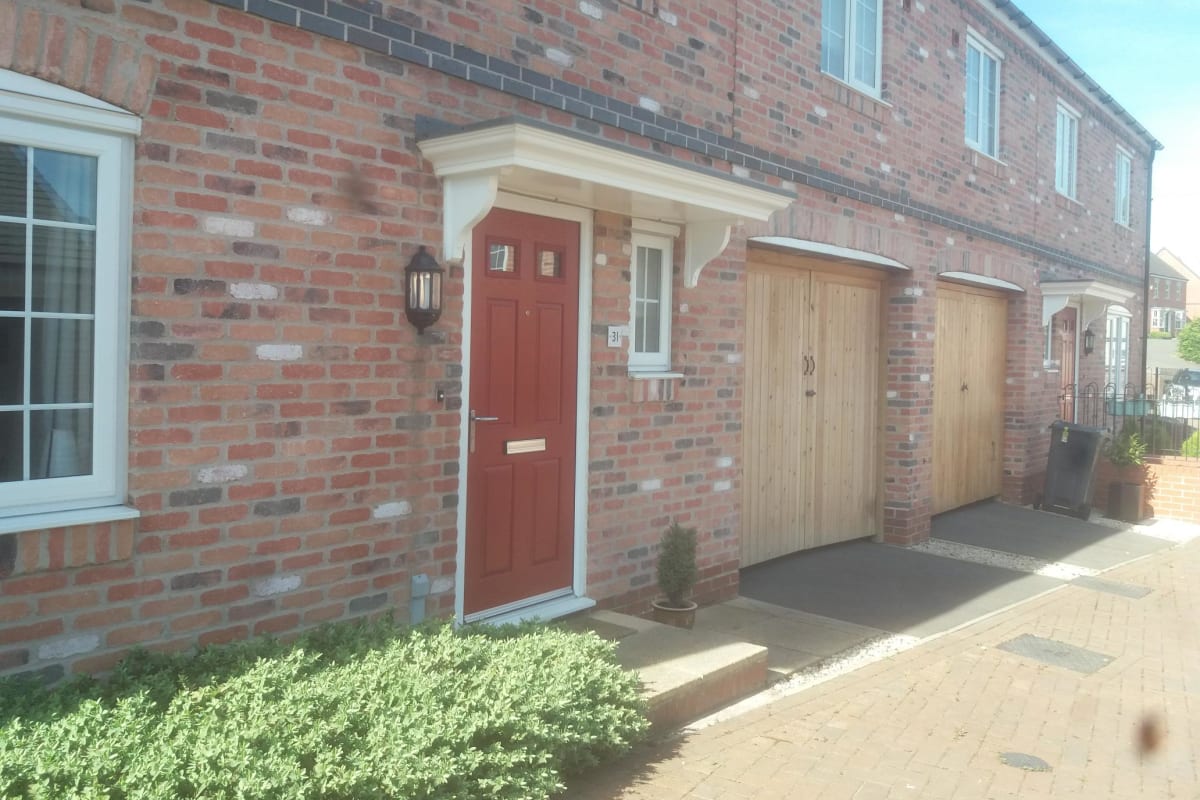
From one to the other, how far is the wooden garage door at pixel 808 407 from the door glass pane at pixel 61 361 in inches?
197

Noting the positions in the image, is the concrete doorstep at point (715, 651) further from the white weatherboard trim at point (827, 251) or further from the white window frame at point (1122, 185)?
the white window frame at point (1122, 185)

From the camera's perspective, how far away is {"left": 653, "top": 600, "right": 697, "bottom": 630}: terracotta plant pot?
5945 mm

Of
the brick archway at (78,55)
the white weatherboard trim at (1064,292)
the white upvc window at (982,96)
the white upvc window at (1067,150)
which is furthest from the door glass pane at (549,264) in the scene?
the white upvc window at (1067,150)

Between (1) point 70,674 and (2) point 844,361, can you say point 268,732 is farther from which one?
(2) point 844,361

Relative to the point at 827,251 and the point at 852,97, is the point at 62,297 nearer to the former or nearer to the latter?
the point at 827,251

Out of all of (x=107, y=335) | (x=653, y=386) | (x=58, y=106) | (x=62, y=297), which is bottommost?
(x=653, y=386)

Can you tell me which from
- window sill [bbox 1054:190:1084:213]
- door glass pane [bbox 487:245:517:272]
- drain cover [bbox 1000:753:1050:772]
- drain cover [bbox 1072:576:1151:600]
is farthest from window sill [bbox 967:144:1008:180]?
drain cover [bbox 1000:753:1050:772]

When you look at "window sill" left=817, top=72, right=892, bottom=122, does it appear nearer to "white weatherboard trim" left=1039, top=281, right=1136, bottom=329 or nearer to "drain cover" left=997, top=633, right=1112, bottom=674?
"drain cover" left=997, top=633, right=1112, bottom=674

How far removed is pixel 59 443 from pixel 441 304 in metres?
1.73

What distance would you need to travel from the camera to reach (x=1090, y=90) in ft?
47.3

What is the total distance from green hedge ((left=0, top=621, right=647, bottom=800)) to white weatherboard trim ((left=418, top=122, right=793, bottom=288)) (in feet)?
6.55

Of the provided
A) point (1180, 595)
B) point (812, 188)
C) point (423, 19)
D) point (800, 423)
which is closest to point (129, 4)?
point (423, 19)

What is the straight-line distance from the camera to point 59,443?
3.68 metres

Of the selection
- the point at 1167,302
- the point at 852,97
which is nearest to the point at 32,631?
the point at 852,97
